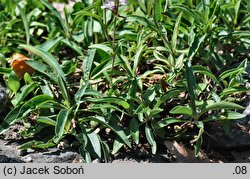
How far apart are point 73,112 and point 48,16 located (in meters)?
1.24

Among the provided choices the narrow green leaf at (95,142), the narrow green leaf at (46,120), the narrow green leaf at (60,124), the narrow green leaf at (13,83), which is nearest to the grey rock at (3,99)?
the narrow green leaf at (13,83)

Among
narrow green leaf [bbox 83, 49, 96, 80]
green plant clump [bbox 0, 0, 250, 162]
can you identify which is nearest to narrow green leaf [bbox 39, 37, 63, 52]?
green plant clump [bbox 0, 0, 250, 162]

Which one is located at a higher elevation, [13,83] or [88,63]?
[88,63]

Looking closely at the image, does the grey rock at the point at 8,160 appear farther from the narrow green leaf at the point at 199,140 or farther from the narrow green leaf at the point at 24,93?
the narrow green leaf at the point at 199,140

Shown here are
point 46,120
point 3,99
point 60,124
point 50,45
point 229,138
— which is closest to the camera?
point 60,124

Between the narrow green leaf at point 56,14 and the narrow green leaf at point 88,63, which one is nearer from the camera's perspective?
the narrow green leaf at point 88,63

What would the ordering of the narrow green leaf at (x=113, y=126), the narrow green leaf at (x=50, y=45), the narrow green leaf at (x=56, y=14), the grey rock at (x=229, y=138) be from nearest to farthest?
the narrow green leaf at (x=113, y=126) < the grey rock at (x=229, y=138) < the narrow green leaf at (x=50, y=45) < the narrow green leaf at (x=56, y=14)

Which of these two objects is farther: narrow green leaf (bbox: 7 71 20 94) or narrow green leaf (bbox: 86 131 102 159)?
narrow green leaf (bbox: 7 71 20 94)

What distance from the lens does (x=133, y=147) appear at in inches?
143

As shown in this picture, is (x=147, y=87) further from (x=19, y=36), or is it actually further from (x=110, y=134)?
(x=19, y=36)

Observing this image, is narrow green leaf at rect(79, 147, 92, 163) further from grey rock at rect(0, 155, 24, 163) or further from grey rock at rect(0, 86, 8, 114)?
grey rock at rect(0, 86, 8, 114)

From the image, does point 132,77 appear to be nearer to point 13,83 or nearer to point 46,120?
point 46,120

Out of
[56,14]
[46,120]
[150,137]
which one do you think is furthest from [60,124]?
[56,14]
